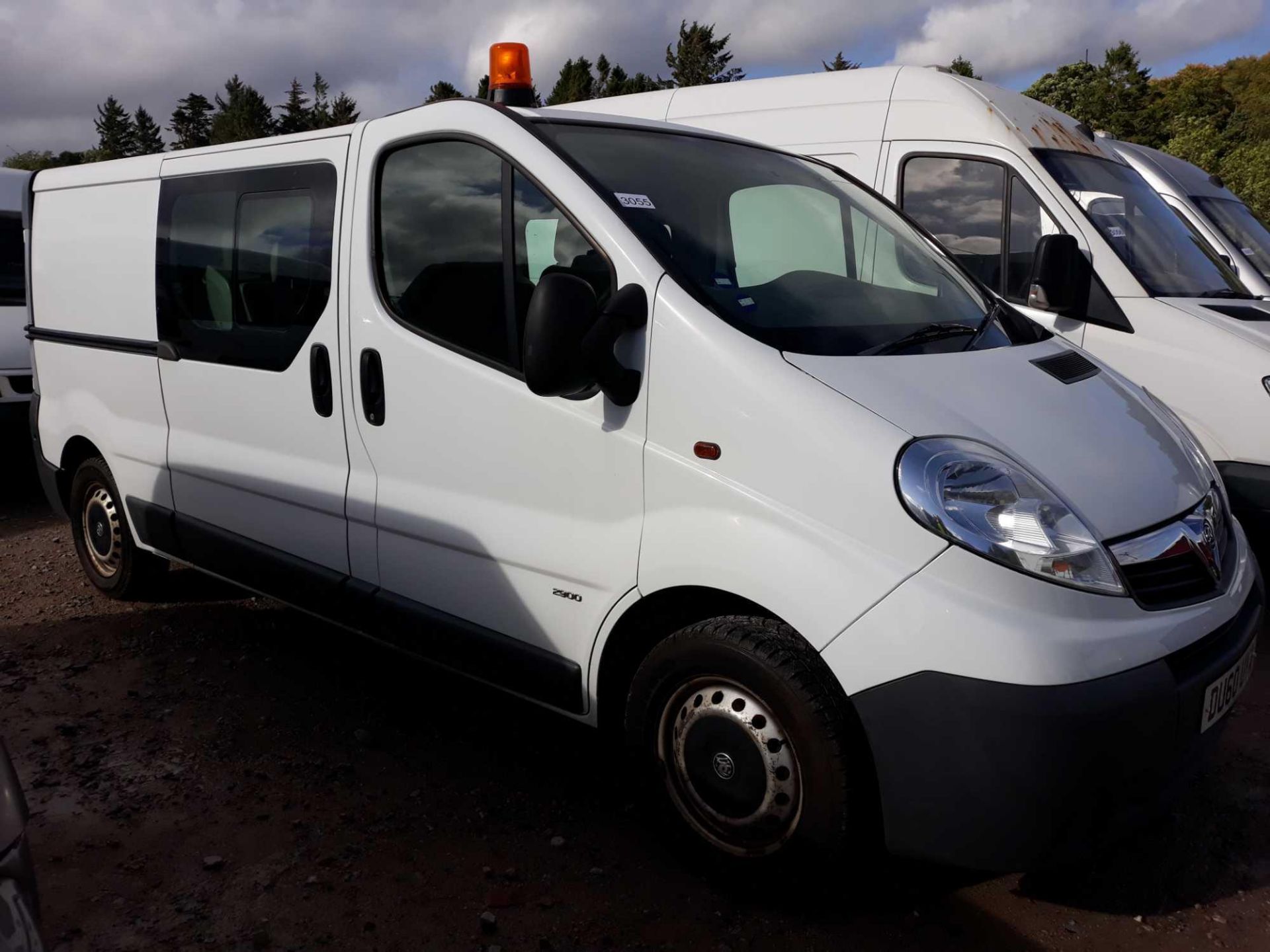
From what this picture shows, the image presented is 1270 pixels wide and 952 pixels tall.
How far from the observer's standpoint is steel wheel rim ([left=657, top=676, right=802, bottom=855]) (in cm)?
261

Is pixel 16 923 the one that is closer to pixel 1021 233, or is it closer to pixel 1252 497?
pixel 1252 497

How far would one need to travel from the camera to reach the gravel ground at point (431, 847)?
2703 millimetres

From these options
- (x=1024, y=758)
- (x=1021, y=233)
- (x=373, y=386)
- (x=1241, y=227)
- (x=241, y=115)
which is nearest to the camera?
(x=1024, y=758)

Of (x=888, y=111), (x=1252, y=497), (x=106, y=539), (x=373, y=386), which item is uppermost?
(x=888, y=111)

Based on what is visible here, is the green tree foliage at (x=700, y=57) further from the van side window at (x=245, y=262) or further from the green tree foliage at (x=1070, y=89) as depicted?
the van side window at (x=245, y=262)

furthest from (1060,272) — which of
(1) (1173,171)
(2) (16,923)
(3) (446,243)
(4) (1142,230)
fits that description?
(1) (1173,171)

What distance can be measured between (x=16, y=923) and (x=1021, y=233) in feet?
16.8

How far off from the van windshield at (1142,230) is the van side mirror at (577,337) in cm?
345

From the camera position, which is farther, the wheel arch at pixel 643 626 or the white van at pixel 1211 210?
the white van at pixel 1211 210

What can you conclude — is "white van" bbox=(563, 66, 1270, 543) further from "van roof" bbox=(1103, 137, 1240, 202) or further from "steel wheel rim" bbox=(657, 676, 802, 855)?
"steel wheel rim" bbox=(657, 676, 802, 855)

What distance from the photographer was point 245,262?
3.98 metres

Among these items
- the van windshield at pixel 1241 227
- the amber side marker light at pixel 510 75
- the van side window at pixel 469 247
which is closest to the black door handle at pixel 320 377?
the van side window at pixel 469 247

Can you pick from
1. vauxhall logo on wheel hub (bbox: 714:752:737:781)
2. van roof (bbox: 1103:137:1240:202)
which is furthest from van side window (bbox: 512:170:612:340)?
van roof (bbox: 1103:137:1240:202)

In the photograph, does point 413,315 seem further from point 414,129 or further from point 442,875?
point 442,875
